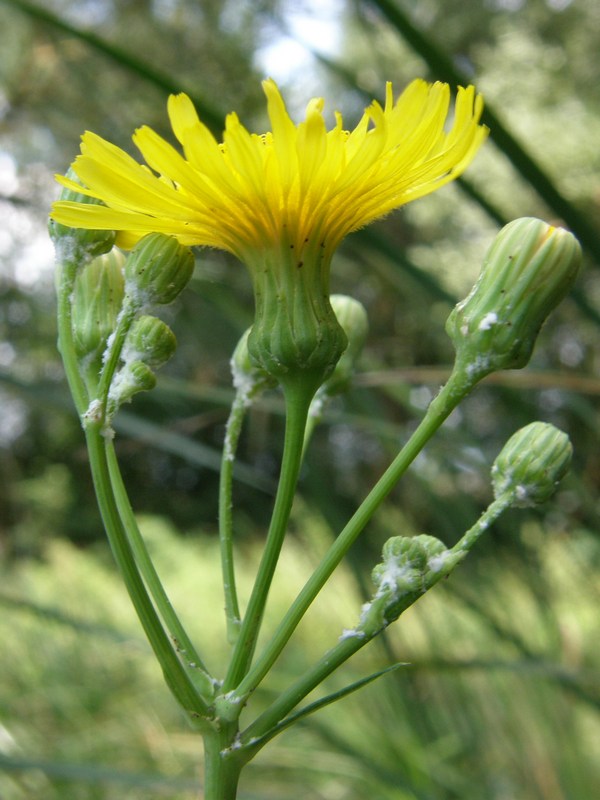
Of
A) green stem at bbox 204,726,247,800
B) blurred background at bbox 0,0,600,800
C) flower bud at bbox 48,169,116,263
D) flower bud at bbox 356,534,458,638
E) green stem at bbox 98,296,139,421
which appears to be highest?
blurred background at bbox 0,0,600,800

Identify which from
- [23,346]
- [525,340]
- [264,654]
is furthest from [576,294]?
[23,346]

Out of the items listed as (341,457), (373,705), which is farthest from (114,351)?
(341,457)

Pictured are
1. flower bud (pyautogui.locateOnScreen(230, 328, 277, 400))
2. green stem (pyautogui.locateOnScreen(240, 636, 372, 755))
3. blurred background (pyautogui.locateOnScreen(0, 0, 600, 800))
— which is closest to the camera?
green stem (pyautogui.locateOnScreen(240, 636, 372, 755))

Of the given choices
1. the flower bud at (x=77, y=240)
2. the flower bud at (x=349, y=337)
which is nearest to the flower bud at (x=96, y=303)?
the flower bud at (x=77, y=240)

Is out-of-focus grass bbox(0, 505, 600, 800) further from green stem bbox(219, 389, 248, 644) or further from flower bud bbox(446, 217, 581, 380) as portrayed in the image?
flower bud bbox(446, 217, 581, 380)

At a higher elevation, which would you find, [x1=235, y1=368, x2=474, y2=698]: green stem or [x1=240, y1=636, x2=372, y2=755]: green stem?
[x1=235, y1=368, x2=474, y2=698]: green stem

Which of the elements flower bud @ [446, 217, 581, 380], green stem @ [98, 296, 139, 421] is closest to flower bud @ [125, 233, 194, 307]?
green stem @ [98, 296, 139, 421]

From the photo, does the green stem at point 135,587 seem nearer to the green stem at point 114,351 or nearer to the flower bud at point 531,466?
the green stem at point 114,351
